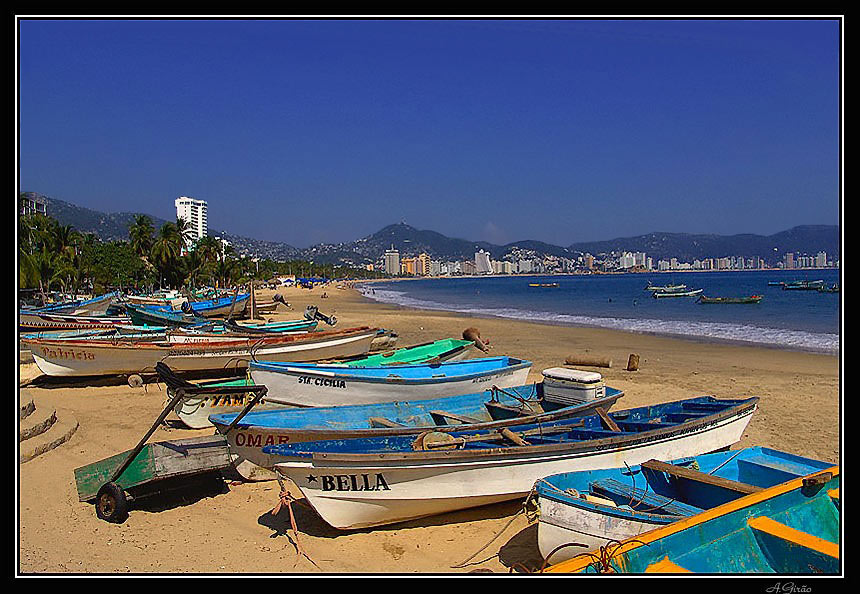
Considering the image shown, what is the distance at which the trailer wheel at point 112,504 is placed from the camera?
271 inches

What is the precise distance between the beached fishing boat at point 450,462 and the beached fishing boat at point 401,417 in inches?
9.7

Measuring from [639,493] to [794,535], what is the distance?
4.23 ft

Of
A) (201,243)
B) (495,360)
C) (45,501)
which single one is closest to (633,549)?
(45,501)

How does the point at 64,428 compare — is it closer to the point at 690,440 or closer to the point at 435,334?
the point at 690,440

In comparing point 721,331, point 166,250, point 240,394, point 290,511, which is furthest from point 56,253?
point 290,511

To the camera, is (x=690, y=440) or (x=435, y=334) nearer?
(x=690, y=440)

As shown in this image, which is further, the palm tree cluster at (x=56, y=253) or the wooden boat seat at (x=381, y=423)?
the palm tree cluster at (x=56, y=253)

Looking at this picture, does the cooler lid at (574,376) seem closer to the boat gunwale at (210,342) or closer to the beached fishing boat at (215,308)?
the boat gunwale at (210,342)

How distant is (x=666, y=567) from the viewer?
15.2 feet

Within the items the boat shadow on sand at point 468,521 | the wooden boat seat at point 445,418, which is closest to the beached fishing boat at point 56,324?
the wooden boat seat at point 445,418

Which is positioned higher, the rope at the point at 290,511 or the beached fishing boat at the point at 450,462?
the beached fishing boat at the point at 450,462

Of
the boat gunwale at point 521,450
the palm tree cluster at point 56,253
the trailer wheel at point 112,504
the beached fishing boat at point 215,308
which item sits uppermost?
the palm tree cluster at point 56,253

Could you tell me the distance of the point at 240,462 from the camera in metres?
8.05
